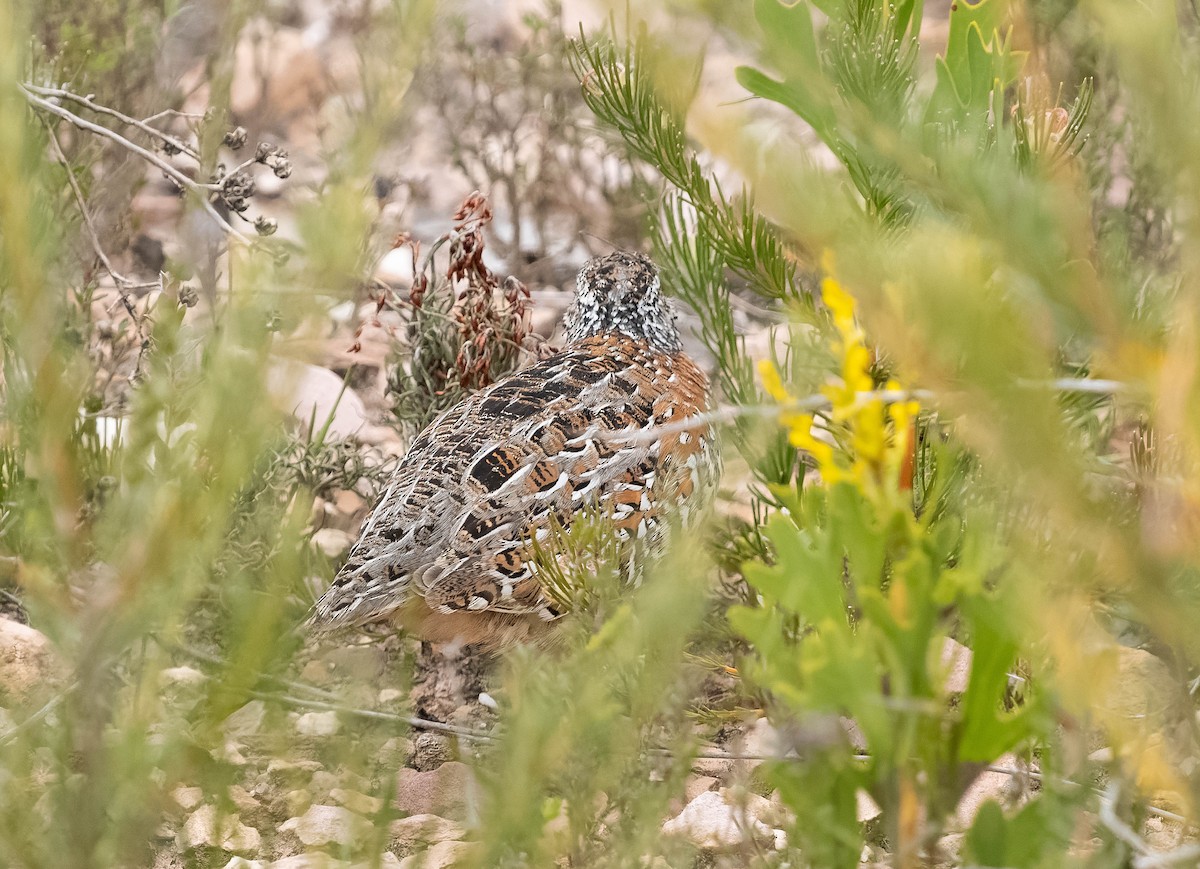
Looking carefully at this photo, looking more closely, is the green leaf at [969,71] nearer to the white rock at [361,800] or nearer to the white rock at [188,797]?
the white rock at [361,800]

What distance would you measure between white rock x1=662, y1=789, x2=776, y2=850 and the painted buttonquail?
0.69 m

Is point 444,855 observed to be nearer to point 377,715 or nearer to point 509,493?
point 509,493

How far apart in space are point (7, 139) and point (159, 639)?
57cm

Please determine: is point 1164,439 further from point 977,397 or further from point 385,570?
point 385,570

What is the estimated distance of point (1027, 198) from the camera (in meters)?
1.00

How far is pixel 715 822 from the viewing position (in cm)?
279

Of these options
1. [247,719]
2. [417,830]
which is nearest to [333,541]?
[247,719]

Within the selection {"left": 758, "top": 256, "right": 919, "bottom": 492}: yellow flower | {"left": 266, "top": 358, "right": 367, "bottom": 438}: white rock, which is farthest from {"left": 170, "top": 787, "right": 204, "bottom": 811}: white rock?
{"left": 758, "top": 256, "right": 919, "bottom": 492}: yellow flower

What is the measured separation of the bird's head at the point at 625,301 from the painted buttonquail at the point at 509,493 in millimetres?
360

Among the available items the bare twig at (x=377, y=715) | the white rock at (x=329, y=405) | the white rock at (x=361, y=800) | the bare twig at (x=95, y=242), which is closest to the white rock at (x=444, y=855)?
the white rock at (x=361, y=800)

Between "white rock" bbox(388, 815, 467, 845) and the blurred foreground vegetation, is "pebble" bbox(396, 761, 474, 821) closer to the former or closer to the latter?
"white rock" bbox(388, 815, 467, 845)

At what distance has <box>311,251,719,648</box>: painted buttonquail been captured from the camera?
3197 millimetres

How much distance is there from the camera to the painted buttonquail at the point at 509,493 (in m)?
3.20

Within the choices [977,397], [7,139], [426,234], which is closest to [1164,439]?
[977,397]
